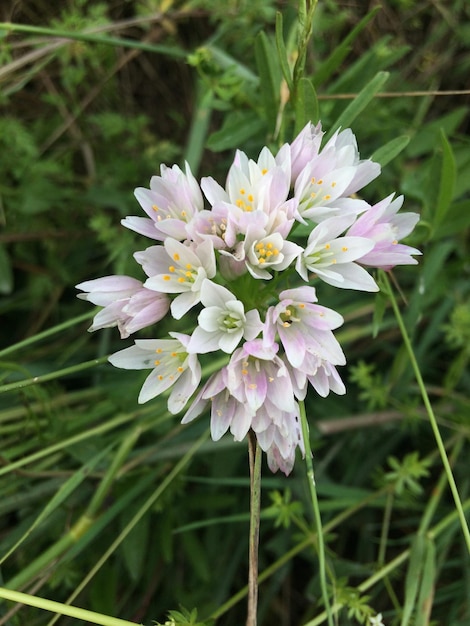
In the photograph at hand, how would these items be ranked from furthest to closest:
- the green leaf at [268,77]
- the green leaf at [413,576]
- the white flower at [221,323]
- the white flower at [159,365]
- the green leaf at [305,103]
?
1. the green leaf at [268,77]
2. the green leaf at [413,576]
3. the green leaf at [305,103]
4. the white flower at [159,365]
5. the white flower at [221,323]

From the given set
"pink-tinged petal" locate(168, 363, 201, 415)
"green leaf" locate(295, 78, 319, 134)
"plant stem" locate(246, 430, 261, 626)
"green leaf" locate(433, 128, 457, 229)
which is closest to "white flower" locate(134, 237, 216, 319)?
"pink-tinged petal" locate(168, 363, 201, 415)

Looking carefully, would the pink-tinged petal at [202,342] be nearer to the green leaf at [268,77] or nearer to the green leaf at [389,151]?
the green leaf at [389,151]

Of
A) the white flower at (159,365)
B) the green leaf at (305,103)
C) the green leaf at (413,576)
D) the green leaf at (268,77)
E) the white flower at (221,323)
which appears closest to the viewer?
the white flower at (221,323)

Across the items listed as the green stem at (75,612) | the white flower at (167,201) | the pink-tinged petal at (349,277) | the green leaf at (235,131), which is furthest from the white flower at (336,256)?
the green stem at (75,612)

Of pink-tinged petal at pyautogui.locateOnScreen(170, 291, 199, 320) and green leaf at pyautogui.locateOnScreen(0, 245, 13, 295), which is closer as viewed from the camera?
pink-tinged petal at pyautogui.locateOnScreen(170, 291, 199, 320)

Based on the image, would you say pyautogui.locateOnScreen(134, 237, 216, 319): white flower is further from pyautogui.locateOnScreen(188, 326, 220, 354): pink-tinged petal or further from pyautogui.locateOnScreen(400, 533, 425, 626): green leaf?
pyautogui.locateOnScreen(400, 533, 425, 626): green leaf

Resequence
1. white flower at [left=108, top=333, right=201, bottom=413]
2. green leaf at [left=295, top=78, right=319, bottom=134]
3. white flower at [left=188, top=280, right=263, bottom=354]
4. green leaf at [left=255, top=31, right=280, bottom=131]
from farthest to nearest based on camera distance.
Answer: green leaf at [left=255, top=31, right=280, bottom=131]
green leaf at [left=295, top=78, right=319, bottom=134]
white flower at [left=108, top=333, right=201, bottom=413]
white flower at [left=188, top=280, right=263, bottom=354]

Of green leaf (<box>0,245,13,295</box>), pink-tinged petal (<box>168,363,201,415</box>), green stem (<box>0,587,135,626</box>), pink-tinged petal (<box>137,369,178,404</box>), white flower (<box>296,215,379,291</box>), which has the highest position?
green leaf (<box>0,245,13,295</box>)

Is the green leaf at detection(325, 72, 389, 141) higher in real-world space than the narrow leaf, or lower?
higher

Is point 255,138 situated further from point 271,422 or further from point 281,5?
point 271,422
